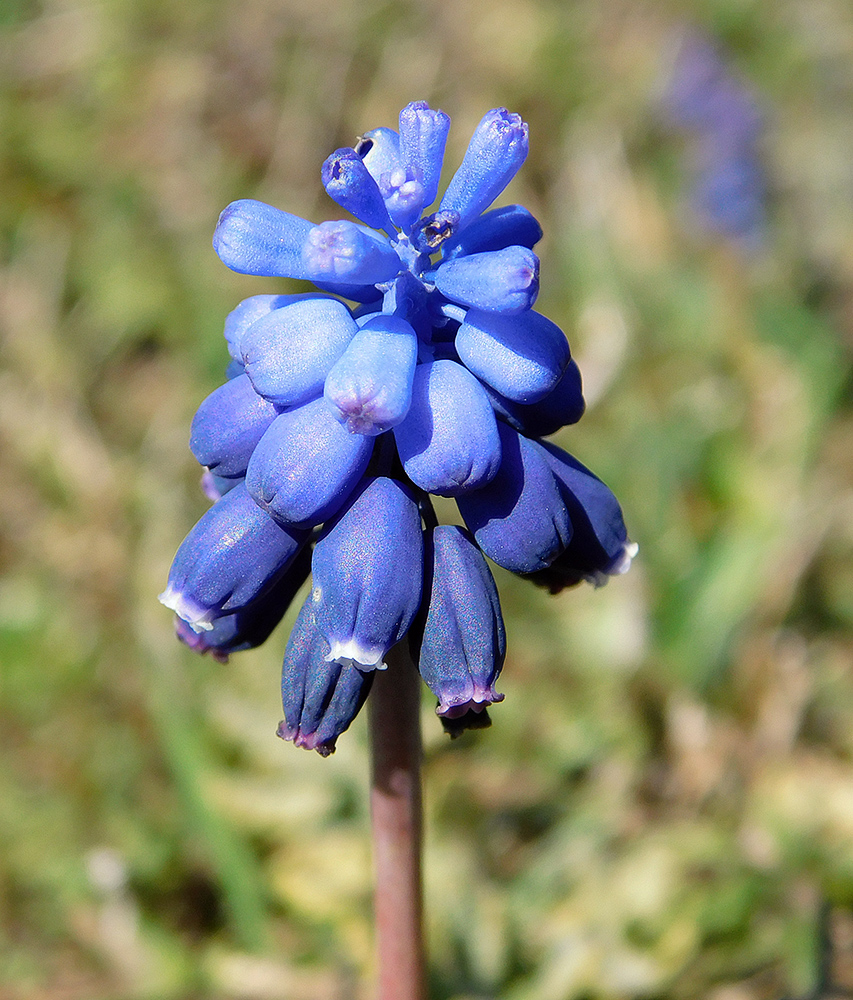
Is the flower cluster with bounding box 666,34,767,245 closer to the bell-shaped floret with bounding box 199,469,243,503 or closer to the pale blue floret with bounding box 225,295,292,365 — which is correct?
the bell-shaped floret with bounding box 199,469,243,503

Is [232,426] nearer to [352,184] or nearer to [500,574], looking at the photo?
[352,184]

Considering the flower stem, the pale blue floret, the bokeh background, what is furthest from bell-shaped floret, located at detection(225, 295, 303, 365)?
the bokeh background

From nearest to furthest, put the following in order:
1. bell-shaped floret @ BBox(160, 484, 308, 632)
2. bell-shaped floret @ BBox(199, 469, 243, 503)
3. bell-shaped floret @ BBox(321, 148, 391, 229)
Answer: bell-shaped floret @ BBox(321, 148, 391, 229) → bell-shaped floret @ BBox(160, 484, 308, 632) → bell-shaped floret @ BBox(199, 469, 243, 503)

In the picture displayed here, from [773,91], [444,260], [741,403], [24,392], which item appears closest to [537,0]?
[773,91]

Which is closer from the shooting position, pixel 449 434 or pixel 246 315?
pixel 449 434

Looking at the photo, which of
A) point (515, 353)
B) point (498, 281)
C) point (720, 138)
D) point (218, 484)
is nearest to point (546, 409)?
point (515, 353)

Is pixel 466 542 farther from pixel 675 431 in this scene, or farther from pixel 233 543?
pixel 675 431
